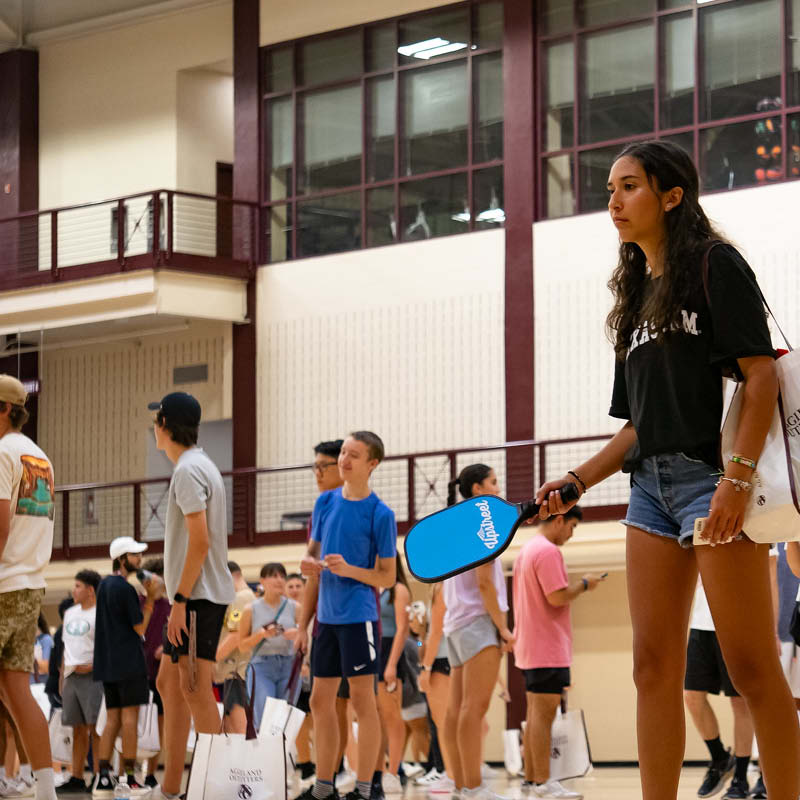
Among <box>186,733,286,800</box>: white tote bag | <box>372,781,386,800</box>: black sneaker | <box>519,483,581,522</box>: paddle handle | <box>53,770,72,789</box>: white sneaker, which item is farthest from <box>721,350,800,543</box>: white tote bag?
<box>53,770,72,789</box>: white sneaker

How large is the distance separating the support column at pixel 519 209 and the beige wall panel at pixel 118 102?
4.82 m

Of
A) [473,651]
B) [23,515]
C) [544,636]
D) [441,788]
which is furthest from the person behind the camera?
[441,788]

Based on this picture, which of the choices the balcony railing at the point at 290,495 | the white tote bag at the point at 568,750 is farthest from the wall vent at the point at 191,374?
the white tote bag at the point at 568,750

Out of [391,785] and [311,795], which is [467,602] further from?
[391,785]

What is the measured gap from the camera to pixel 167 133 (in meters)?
22.1

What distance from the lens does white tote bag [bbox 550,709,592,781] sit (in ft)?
29.6

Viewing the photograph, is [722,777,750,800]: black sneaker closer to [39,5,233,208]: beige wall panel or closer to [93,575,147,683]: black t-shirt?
[93,575,147,683]: black t-shirt

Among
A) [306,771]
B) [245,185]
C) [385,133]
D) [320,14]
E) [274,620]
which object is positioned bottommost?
[306,771]

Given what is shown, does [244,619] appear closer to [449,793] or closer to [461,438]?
[449,793]

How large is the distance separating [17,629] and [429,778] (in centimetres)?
537

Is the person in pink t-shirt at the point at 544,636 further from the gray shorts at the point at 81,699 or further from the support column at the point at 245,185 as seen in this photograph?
the support column at the point at 245,185

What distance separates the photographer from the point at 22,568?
681cm

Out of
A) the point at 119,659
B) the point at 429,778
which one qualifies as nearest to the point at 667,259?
the point at 119,659

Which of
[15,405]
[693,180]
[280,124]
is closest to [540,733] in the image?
[15,405]
